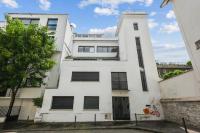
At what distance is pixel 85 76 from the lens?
1814 centimetres

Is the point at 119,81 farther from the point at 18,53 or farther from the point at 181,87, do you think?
the point at 18,53

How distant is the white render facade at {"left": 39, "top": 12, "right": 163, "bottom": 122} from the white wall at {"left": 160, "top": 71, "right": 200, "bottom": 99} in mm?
1693

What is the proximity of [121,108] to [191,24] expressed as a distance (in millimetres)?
11729

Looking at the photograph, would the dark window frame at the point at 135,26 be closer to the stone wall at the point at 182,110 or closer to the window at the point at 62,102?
the stone wall at the point at 182,110

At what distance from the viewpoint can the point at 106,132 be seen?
10.3 m

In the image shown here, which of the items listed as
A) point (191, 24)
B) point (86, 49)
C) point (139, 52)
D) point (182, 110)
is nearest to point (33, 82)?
point (86, 49)

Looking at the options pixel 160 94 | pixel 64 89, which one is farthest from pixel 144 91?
pixel 64 89

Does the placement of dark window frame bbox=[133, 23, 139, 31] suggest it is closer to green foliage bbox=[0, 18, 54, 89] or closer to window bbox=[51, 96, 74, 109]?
green foliage bbox=[0, 18, 54, 89]

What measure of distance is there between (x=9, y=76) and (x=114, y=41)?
20.6 m

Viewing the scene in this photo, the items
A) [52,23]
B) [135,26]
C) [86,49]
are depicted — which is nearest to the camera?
[135,26]

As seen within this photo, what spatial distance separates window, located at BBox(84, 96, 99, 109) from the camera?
16531mm

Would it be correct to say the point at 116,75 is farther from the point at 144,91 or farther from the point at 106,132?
the point at 106,132

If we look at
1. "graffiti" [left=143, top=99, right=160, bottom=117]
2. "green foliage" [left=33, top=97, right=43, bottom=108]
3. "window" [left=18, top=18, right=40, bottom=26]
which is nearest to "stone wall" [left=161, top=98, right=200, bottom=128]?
"graffiti" [left=143, top=99, right=160, bottom=117]

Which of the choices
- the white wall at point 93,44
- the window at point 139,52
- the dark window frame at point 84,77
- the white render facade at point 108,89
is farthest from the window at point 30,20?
the window at point 139,52
